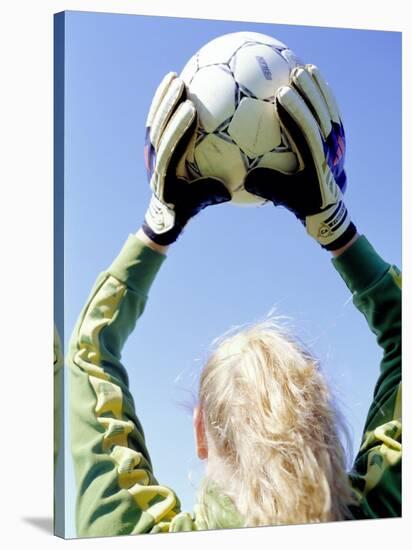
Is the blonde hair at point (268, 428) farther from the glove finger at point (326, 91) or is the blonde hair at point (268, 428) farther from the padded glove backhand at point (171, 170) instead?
the glove finger at point (326, 91)

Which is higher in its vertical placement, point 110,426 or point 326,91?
point 326,91

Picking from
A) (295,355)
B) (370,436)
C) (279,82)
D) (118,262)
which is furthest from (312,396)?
(279,82)

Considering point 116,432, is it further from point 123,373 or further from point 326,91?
point 326,91

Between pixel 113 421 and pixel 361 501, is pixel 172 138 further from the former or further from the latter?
pixel 361 501

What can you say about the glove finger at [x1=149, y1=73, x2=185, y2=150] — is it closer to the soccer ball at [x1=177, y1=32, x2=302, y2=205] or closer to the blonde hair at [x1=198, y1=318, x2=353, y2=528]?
the soccer ball at [x1=177, y1=32, x2=302, y2=205]

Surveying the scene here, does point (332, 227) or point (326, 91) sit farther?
point (332, 227)

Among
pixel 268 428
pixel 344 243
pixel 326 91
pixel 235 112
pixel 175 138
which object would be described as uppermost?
pixel 326 91

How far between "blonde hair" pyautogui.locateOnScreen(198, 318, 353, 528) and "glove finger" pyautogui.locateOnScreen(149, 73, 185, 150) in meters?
1.12

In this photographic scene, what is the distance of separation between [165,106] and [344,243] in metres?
1.24

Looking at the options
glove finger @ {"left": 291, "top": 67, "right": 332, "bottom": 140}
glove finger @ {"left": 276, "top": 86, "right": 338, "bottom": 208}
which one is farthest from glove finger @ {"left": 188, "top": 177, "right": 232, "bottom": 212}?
glove finger @ {"left": 291, "top": 67, "right": 332, "bottom": 140}

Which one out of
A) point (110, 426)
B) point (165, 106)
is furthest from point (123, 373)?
point (165, 106)

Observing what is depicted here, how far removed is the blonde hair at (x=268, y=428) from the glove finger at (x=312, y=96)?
113 centimetres

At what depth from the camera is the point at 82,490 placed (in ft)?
21.6

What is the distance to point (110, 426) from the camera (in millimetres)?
6602
